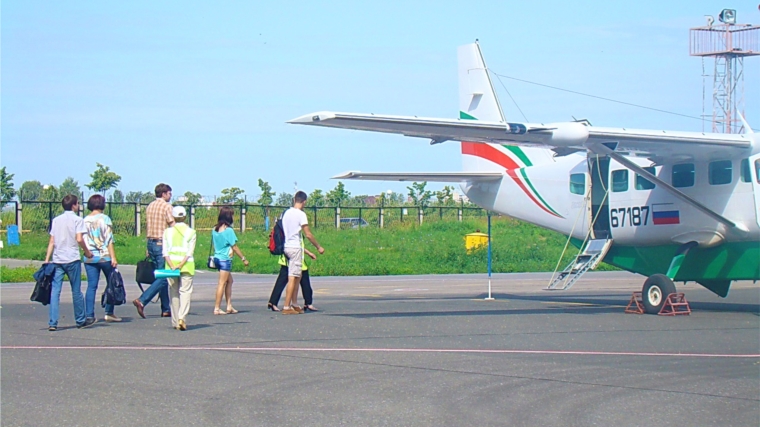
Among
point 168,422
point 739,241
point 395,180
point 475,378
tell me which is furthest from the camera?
point 395,180

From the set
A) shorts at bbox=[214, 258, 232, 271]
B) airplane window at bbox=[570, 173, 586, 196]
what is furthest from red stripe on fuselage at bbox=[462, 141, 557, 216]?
shorts at bbox=[214, 258, 232, 271]

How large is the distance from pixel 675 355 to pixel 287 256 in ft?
20.0

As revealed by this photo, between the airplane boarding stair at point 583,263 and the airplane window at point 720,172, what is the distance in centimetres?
221

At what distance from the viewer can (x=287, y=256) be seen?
13359 mm

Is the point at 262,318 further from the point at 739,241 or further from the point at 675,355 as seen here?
the point at 739,241

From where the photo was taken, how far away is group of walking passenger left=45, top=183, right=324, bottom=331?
11.2 metres

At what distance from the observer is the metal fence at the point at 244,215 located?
4050 centimetres

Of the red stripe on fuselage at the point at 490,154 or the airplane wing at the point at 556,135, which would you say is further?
the red stripe on fuselage at the point at 490,154

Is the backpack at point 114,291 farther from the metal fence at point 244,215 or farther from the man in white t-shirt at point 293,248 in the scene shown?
the metal fence at point 244,215

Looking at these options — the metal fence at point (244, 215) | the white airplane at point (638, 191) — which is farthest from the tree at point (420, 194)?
the white airplane at point (638, 191)

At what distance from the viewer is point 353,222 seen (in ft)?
154

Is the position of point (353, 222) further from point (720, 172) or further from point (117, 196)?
point (720, 172)

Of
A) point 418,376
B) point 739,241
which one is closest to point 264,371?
point 418,376

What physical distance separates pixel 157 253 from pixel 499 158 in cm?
883
